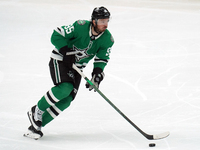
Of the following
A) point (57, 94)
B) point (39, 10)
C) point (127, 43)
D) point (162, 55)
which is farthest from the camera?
point (39, 10)

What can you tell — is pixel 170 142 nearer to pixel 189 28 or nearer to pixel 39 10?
pixel 189 28

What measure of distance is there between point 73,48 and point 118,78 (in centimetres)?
157

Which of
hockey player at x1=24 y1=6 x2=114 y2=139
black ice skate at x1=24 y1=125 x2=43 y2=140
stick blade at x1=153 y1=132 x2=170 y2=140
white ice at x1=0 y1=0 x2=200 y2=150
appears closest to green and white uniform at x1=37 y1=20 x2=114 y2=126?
hockey player at x1=24 y1=6 x2=114 y2=139

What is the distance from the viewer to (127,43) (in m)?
5.66

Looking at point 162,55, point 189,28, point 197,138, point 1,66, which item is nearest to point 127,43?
point 162,55

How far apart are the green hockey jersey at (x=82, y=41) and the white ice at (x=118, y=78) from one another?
0.58 metres

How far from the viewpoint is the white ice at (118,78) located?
2936 mm

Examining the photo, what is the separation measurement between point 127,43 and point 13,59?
5.43 ft

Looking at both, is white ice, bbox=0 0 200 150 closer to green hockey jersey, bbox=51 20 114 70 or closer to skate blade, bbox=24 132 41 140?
skate blade, bbox=24 132 41 140

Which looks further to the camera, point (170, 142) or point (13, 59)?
point (13, 59)

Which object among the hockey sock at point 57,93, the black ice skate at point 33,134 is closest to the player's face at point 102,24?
the hockey sock at point 57,93

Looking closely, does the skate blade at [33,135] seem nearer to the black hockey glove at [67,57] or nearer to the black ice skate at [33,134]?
the black ice skate at [33,134]

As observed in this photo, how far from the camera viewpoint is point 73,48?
294cm

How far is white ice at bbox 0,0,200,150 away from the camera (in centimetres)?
294
